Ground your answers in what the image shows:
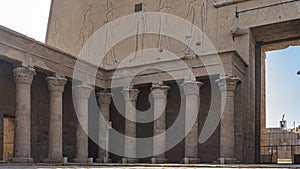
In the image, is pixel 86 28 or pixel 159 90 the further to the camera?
pixel 86 28

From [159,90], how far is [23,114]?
516 centimetres

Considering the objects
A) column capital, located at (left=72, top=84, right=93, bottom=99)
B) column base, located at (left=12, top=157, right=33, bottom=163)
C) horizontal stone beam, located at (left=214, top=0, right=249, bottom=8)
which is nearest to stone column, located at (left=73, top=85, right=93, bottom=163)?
column capital, located at (left=72, top=84, right=93, bottom=99)

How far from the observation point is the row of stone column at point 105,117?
1403cm

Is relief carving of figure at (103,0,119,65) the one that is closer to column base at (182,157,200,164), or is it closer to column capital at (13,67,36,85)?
column capital at (13,67,36,85)

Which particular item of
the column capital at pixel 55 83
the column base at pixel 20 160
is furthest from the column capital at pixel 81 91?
the column base at pixel 20 160

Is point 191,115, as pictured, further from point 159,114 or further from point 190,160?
point 190,160

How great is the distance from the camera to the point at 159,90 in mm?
16641

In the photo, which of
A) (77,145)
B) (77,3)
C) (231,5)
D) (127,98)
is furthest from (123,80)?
(77,3)

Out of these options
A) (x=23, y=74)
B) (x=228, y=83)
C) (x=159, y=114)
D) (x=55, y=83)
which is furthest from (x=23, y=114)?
(x=228, y=83)

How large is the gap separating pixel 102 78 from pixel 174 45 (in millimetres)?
3755

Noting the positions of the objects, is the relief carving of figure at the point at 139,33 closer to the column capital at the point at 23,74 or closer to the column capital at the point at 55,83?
the column capital at the point at 55,83

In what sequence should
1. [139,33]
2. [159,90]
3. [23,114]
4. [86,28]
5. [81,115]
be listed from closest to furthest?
[23,114] < [159,90] < [81,115] < [139,33] < [86,28]

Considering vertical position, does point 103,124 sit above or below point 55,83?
below

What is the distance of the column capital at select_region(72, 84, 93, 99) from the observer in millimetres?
16781
